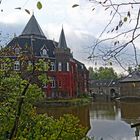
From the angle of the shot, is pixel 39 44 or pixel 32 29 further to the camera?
pixel 32 29

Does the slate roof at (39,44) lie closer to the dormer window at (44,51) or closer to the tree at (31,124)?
the dormer window at (44,51)

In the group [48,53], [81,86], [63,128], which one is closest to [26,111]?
[63,128]

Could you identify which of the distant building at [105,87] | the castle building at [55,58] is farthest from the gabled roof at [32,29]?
the distant building at [105,87]

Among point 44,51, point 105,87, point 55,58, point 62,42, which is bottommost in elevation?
point 105,87

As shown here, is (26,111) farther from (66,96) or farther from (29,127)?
(66,96)

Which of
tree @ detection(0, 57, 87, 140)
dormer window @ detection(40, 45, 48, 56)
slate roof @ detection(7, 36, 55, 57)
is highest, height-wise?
slate roof @ detection(7, 36, 55, 57)

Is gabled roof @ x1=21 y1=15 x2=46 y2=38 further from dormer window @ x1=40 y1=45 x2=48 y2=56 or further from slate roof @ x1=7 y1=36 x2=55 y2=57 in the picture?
dormer window @ x1=40 y1=45 x2=48 y2=56

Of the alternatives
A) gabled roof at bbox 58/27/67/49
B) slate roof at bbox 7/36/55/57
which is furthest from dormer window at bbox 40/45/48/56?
gabled roof at bbox 58/27/67/49

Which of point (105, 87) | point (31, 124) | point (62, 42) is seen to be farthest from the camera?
point (105, 87)

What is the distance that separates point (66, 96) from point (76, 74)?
7.35 metres

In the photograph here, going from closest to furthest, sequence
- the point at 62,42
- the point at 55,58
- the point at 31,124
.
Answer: the point at 31,124, the point at 55,58, the point at 62,42

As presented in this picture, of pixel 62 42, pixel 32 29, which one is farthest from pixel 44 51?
pixel 62 42

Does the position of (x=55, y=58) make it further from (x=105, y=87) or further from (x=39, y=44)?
(x=105, y=87)

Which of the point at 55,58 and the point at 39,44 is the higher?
the point at 39,44
